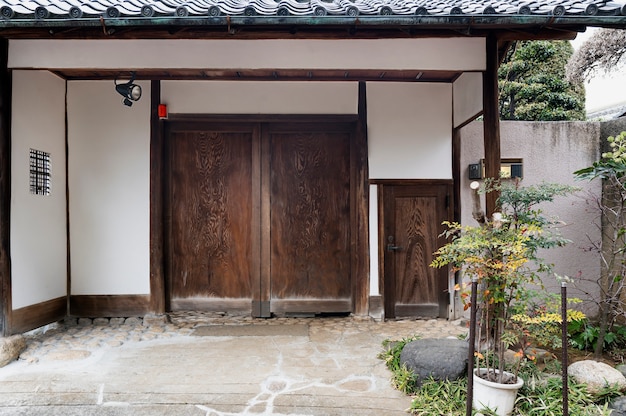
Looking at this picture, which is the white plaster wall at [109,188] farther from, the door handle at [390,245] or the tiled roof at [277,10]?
the door handle at [390,245]

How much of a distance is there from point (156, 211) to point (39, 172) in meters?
Result: 1.40

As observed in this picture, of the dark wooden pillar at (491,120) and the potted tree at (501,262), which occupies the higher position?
the dark wooden pillar at (491,120)

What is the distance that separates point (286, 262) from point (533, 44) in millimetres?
9672

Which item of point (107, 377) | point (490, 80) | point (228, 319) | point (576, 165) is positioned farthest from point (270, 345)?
point (576, 165)

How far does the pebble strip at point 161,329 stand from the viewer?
14.4 feet

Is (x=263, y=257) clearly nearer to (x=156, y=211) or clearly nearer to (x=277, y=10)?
(x=156, y=211)

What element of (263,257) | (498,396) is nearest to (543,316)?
(498,396)

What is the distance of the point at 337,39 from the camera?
411 centimetres

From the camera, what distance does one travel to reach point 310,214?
5.64 metres

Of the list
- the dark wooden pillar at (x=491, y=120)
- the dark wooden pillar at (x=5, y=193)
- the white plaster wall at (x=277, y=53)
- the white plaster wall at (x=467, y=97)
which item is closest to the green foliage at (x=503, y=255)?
the dark wooden pillar at (x=491, y=120)

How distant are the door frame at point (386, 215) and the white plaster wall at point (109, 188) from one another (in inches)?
124

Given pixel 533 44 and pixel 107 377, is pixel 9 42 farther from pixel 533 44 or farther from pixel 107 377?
pixel 533 44

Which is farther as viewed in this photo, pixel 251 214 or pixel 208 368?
pixel 251 214

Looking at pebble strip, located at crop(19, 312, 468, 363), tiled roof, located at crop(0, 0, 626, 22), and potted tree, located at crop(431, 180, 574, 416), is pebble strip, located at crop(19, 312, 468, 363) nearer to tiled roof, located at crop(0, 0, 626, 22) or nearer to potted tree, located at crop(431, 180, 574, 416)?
potted tree, located at crop(431, 180, 574, 416)
